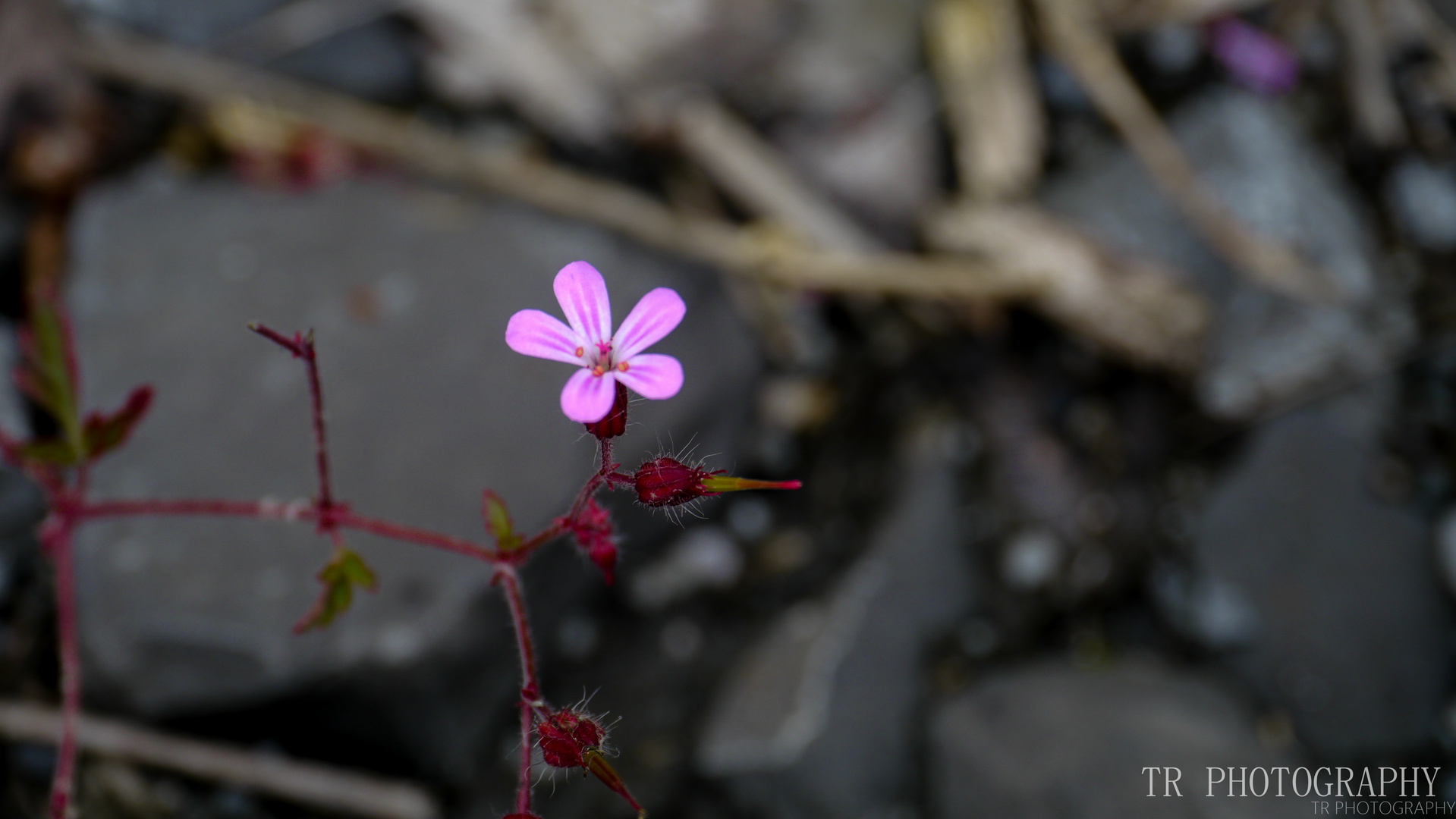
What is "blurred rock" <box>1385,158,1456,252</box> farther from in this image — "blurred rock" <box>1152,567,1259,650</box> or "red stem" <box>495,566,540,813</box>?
"red stem" <box>495,566,540,813</box>

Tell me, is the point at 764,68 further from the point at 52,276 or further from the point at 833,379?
the point at 52,276

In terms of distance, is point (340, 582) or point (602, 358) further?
point (340, 582)

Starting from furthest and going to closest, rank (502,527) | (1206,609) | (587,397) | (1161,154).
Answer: (1161,154) < (1206,609) < (502,527) < (587,397)

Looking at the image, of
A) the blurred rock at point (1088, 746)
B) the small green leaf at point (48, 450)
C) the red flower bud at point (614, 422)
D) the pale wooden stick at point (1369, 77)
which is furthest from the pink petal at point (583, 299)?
the pale wooden stick at point (1369, 77)

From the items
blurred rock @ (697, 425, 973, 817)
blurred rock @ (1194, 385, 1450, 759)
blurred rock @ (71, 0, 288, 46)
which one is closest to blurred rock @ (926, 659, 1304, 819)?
blurred rock @ (697, 425, 973, 817)

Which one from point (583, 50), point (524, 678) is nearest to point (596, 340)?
point (524, 678)

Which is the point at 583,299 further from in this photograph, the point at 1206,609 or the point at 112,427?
the point at 1206,609
